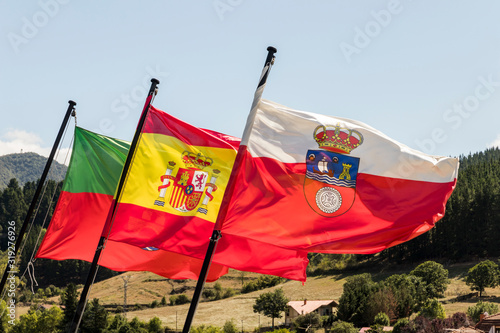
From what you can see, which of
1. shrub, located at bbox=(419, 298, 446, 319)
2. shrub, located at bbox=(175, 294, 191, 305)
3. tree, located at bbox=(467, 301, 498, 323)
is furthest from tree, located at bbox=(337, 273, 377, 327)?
shrub, located at bbox=(175, 294, 191, 305)

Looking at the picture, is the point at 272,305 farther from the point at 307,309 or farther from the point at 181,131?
the point at 181,131

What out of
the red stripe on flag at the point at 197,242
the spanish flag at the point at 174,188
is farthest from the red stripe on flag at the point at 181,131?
the red stripe on flag at the point at 197,242

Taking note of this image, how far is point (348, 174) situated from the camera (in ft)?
31.4

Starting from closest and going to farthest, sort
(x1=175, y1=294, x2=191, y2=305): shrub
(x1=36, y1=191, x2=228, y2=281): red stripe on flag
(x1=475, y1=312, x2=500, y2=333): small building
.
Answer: (x1=36, y1=191, x2=228, y2=281): red stripe on flag → (x1=475, y1=312, x2=500, y2=333): small building → (x1=175, y1=294, x2=191, y2=305): shrub

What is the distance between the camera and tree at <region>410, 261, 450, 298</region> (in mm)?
81688

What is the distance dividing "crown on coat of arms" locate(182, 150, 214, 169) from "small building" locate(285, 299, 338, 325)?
239ft

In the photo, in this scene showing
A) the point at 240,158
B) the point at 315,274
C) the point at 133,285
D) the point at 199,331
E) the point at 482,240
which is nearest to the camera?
the point at 240,158

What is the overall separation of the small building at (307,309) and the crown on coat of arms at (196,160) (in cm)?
7287

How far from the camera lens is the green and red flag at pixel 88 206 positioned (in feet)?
42.0

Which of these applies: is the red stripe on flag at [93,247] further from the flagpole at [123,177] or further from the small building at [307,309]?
the small building at [307,309]

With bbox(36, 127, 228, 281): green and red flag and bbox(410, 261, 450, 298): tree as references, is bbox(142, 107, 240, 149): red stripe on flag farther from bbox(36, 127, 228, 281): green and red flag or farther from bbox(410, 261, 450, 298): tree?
bbox(410, 261, 450, 298): tree

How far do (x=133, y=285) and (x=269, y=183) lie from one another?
136654mm

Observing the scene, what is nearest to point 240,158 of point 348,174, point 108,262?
point 348,174

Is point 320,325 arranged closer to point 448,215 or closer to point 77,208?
point 448,215
